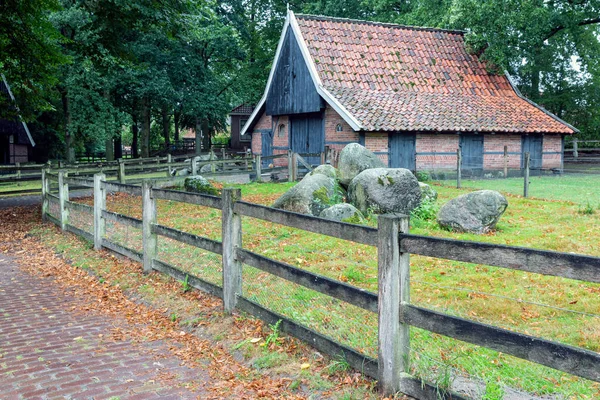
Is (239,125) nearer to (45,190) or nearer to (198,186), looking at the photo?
(198,186)

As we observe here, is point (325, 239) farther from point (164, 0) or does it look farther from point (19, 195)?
point (19, 195)

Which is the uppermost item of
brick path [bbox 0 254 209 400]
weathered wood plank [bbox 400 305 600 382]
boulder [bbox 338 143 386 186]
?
boulder [bbox 338 143 386 186]

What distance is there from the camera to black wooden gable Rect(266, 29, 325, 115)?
85.0 ft

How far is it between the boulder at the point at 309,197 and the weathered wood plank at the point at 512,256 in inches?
329

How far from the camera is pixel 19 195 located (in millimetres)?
23188

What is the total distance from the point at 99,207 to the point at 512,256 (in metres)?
8.36

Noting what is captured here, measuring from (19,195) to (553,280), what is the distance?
21.7m

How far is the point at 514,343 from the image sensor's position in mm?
3238

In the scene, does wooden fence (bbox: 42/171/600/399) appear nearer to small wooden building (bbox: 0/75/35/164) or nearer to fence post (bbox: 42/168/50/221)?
fence post (bbox: 42/168/50/221)

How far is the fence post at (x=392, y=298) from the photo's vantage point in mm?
3939

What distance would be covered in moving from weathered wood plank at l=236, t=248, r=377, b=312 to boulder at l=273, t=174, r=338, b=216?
6.59 m

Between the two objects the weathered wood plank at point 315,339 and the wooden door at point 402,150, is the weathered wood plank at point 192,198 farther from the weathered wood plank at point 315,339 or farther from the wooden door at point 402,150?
the wooden door at point 402,150

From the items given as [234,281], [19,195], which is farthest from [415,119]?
[234,281]

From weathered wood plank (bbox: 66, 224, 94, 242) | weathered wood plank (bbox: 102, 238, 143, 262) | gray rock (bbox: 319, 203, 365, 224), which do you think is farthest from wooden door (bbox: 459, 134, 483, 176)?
weathered wood plank (bbox: 102, 238, 143, 262)
